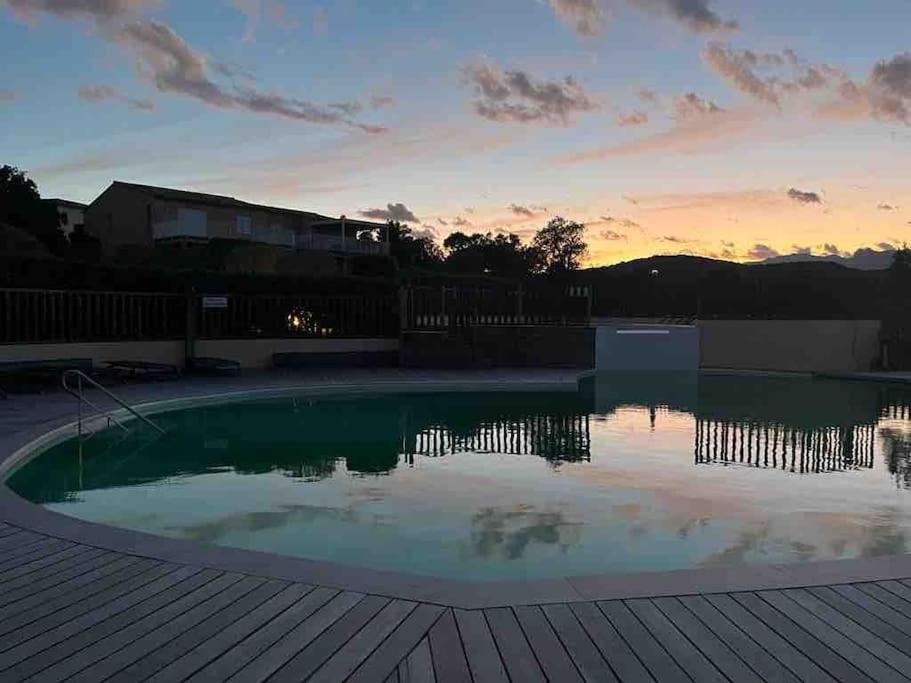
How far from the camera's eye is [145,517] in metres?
6.26

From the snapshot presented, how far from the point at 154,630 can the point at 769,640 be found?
2608mm

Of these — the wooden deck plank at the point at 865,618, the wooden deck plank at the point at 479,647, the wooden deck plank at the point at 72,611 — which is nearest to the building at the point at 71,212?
the wooden deck plank at the point at 72,611

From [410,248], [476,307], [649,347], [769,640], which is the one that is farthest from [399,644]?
[410,248]

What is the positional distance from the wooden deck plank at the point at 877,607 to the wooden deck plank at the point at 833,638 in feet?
0.98

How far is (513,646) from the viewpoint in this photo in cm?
285

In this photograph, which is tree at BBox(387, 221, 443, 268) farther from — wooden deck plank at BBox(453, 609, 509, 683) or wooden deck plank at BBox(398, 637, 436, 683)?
wooden deck plank at BBox(398, 637, 436, 683)

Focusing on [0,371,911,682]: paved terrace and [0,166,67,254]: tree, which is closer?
[0,371,911,682]: paved terrace

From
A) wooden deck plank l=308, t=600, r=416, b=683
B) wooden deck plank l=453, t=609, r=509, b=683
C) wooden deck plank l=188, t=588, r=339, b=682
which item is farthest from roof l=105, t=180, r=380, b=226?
wooden deck plank l=453, t=609, r=509, b=683

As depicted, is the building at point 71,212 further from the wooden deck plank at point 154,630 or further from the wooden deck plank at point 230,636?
the wooden deck plank at point 230,636

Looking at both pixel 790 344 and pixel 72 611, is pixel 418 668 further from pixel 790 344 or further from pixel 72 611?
pixel 790 344

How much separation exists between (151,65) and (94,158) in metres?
7.67

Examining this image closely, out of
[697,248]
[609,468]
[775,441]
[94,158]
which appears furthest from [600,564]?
[697,248]

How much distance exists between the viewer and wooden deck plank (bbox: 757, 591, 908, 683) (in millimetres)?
2662

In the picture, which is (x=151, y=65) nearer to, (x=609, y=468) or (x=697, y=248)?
(x=609, y=468)
